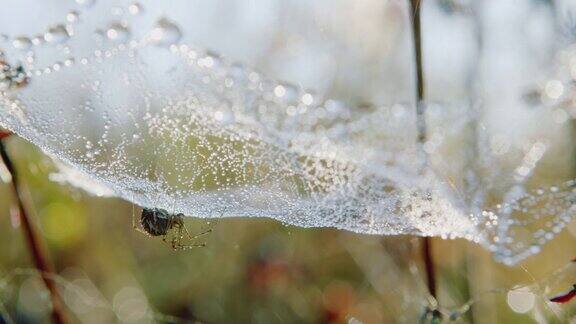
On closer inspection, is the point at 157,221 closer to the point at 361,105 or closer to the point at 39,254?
the point at 39,254

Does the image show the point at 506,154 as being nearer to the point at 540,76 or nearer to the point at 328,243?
the point at 540,76

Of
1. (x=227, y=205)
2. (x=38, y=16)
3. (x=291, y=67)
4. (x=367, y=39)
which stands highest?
(x=367, y=39)

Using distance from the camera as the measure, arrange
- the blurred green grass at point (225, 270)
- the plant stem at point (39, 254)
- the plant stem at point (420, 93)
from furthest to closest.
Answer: the blurred green grass at point (225, 270) → the plant stem at point (39, 254) → the plant stem at point (420, 93)

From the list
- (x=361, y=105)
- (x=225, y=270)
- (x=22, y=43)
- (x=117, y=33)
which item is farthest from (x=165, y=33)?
(x=225, y=270)

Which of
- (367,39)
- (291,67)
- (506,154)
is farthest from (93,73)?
(506,154)

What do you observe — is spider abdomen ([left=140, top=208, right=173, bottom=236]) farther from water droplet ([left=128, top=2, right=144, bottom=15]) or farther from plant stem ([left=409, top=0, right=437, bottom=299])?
plant stem ([left=409, top=0, right=437, bottom=299])

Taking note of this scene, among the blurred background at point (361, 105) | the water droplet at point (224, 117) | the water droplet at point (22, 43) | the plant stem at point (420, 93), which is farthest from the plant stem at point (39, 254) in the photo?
the plant stem at point (420, 93)

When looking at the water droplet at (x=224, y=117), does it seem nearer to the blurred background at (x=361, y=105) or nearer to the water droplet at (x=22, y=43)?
the blurred background at (x=361, y=105)
